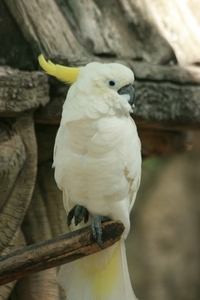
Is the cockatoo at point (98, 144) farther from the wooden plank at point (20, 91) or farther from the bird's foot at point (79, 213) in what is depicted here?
the wooden plank at point (20, 91)

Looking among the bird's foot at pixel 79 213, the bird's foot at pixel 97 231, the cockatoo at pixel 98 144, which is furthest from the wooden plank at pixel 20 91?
the bird's foot at pixel 97 231

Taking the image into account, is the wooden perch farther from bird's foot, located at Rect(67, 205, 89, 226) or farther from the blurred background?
the blurred background

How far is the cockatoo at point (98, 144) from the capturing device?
4.56 feet

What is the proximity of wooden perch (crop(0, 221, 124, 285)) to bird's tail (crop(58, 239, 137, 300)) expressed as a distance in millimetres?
186

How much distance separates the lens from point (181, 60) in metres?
2.26

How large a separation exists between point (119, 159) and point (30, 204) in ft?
2.56

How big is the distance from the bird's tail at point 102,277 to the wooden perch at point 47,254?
0.19 m

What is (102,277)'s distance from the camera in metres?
1.59

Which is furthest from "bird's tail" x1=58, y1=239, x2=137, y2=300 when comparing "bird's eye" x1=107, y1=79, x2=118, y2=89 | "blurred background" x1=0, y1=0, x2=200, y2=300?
"bird's eye" x1=107, y1=79, x2=118, y2=89

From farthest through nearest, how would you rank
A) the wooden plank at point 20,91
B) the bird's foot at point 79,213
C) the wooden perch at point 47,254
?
the wooden plank at point 20,91 < the bird's foot at point 79,213 < the wooden perch at point 47,254

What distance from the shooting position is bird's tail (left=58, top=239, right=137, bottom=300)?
1.57 metres

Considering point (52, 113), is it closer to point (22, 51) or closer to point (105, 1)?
point (22, 51)

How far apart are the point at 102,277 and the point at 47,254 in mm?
294

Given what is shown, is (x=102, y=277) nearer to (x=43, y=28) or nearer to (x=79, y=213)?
(x=79, y=213)
